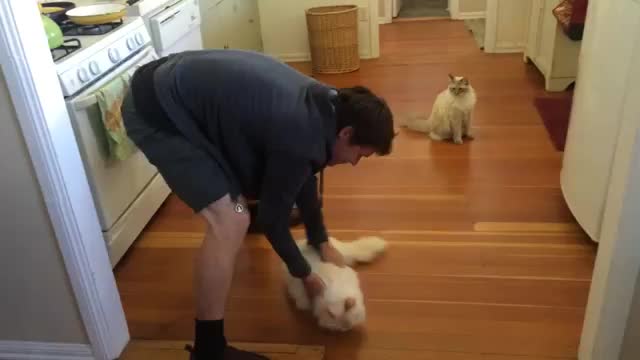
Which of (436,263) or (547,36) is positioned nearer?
(436,263)

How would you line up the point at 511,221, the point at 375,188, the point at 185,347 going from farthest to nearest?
the point at 375,188, the point at 511,221, the point at 185,347

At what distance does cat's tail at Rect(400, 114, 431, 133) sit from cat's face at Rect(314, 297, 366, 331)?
1.61 meters

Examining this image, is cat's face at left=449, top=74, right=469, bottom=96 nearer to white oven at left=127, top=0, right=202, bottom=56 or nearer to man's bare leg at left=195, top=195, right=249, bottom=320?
white oven at left=127, top=0, right=202, bottom=56

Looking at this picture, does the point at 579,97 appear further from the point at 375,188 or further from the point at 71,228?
the point at 71,228

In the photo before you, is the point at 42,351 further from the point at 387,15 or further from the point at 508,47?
the point at 387,15

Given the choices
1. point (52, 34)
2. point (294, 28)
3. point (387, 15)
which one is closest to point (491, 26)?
point (387, 15)

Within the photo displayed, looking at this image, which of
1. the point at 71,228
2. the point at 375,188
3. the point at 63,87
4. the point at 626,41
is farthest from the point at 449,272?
the point at 63,87

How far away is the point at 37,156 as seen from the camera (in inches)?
58.5

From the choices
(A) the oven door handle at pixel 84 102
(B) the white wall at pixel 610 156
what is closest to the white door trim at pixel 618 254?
(B) the white wall at pixel 610 156

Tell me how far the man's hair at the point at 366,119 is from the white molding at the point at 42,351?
1.04 m

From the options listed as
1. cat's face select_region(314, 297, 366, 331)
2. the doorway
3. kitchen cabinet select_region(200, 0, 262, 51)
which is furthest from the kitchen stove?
the doorway

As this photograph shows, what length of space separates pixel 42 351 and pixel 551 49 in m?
3.22

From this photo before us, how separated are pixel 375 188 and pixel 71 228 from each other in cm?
148

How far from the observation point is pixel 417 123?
10.7 feet
